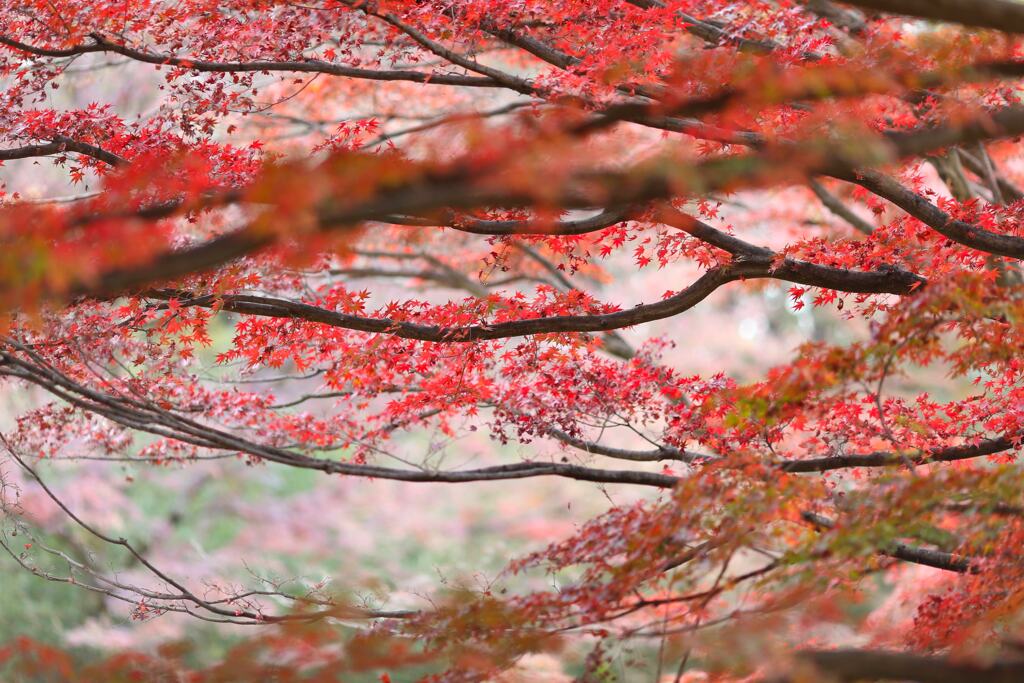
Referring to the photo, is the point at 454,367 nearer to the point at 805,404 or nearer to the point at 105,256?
the point at 805,404

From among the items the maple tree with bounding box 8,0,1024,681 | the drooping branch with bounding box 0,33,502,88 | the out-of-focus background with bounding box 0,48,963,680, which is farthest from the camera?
the out-of-focus background with bounding box 0,48,963,680

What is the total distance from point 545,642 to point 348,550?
13717 mm

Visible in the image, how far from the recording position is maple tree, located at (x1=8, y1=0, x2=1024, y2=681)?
8.02 ft

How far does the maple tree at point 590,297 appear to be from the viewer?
2443mm

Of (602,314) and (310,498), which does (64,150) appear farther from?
(310,498)

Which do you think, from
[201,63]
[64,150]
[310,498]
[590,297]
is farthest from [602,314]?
[310,498]

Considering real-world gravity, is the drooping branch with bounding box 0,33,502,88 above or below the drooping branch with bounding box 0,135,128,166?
above

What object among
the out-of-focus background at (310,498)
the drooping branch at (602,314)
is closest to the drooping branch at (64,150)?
the drooping branch at (602,314)

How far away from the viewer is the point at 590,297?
488 centimetres

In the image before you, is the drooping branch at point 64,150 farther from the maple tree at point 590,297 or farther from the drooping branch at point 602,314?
the drooping branch at point 602,314

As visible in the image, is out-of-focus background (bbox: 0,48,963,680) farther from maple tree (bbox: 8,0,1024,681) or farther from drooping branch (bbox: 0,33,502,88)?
drooping branch (bbox: 0,33,502,88)

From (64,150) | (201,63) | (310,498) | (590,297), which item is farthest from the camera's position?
(310,498)

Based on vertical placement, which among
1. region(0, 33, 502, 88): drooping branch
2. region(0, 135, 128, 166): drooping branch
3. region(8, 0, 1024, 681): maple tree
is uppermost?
region(0, 33, 502, 88): drooping branch

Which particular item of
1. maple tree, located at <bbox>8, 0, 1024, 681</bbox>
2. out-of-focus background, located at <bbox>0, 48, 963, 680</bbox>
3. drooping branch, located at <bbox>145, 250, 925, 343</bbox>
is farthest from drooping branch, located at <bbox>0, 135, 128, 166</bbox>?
out-of-focus background, located at <bbox>0, 48, 963, 680</bbox>
